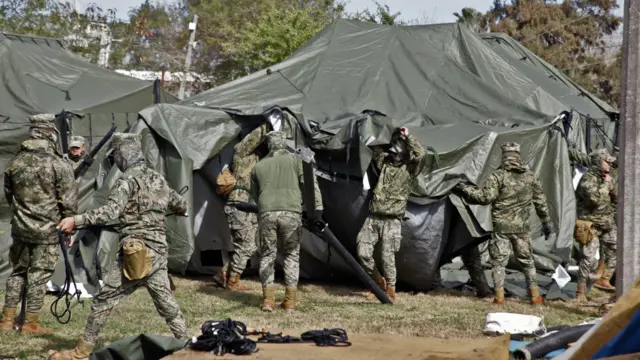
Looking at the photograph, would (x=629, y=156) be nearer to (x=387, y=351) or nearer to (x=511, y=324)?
(x=511, y=324)

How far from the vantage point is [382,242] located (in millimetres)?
11219

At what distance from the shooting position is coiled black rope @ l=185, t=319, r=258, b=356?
6152 mm

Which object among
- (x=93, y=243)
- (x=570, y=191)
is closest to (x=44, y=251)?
(x=93, y=243)

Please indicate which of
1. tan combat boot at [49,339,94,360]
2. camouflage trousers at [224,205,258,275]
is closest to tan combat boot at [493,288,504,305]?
camouflage trousers at [224,205,258,275]

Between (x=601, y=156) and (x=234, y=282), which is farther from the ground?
(x=601, y=156)

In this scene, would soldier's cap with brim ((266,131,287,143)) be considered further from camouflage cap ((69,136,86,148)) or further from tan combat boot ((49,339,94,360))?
tan combat boot ((49,339,94,360))

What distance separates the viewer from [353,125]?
1183 cm

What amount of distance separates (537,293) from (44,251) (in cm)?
576

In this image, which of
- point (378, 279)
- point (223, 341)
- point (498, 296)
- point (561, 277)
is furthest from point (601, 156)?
point (223, 341)

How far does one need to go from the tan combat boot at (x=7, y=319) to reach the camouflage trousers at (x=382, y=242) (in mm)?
4115

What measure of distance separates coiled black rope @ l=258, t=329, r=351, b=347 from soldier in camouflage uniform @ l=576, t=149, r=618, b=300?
6149mm

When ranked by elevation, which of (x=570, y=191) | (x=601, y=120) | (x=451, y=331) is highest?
(x=601, y=120)

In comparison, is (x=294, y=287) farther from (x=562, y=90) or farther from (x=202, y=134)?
(x=562, y=90)

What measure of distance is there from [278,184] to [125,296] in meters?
3.06
